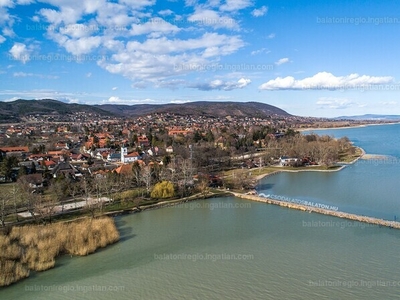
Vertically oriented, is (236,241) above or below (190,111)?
below

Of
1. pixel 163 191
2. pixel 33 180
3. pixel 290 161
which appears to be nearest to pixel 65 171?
pixel 33 180

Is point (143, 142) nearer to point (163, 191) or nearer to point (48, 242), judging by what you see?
point (163, 191)

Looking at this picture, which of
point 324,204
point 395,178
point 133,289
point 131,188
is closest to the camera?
point 133,289

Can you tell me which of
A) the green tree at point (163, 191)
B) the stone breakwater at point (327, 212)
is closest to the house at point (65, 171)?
the green tree at point (163, 191)

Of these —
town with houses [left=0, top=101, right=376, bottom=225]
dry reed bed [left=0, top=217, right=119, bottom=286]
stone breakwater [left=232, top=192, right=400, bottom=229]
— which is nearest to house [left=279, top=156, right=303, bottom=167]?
town with houses [left=0, top=101, right=376, bottom=225]

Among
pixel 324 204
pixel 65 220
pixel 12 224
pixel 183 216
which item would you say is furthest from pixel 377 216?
pixel 12 224

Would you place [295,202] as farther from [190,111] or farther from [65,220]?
[190,111]

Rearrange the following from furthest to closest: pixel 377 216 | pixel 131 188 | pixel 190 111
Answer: pixel 190 111 < pixel 131 188 < pixel 377 216

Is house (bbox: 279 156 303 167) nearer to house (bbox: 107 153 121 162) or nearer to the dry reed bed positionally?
house (bbox: 107 153 121 162)
